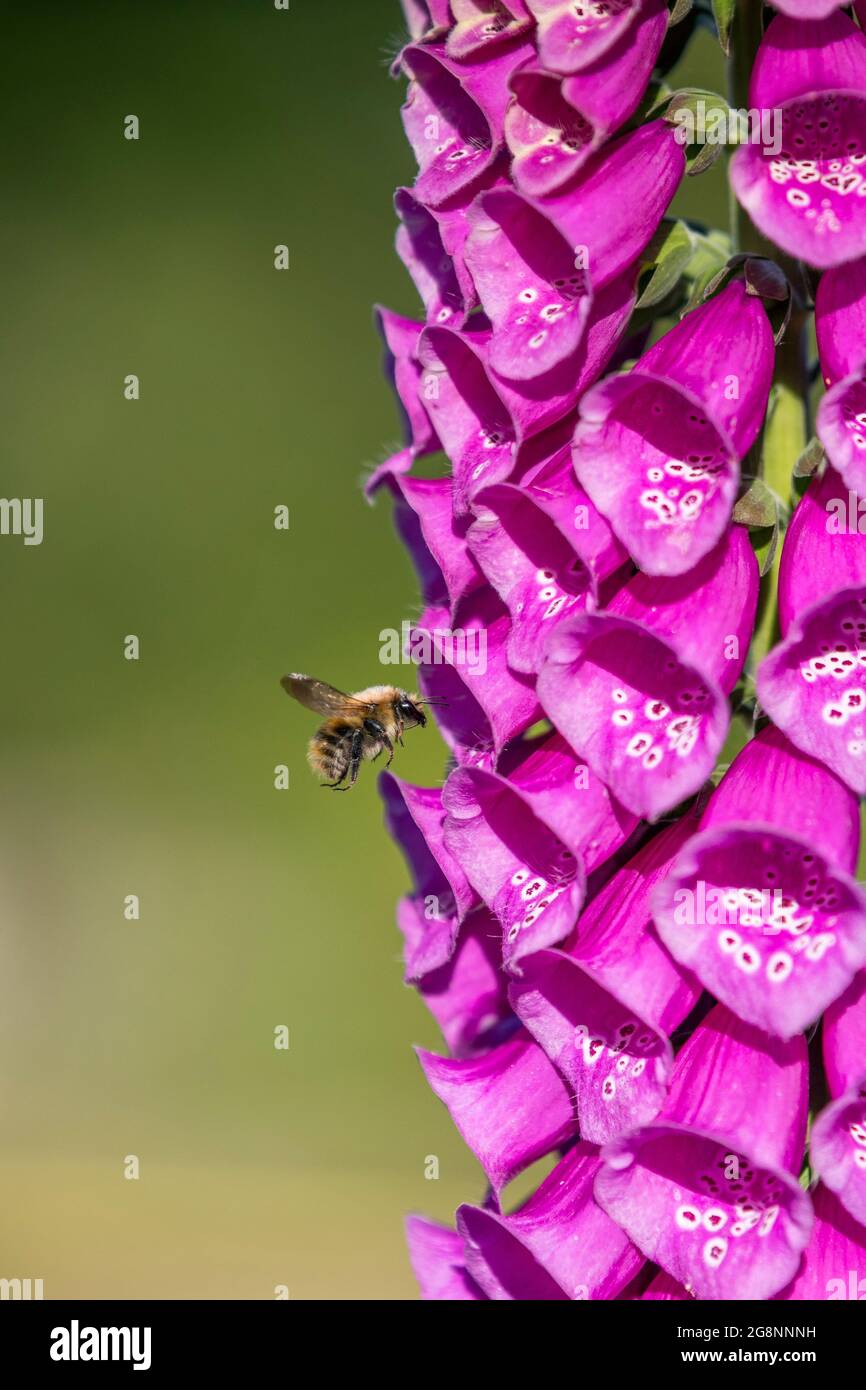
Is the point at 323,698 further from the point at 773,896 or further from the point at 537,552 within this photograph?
the point at 773,896

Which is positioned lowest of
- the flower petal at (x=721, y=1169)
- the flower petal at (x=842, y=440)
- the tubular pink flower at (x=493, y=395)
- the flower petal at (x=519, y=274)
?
the flower petal at (x=721, y=1169)

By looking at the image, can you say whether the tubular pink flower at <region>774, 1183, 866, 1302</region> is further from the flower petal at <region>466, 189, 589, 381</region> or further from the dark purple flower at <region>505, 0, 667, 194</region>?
the dark purple flower at <region>505, 0, 667, 194</region>

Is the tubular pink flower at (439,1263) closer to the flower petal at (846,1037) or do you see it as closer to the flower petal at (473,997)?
the flower petal at (473,997)

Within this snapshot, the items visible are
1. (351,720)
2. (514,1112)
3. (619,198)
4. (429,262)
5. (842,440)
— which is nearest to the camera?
(842,440)

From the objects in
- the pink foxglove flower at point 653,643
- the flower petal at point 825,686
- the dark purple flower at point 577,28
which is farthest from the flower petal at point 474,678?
the dark purple flower at point 577,28

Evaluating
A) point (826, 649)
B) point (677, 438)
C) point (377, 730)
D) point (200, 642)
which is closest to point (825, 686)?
point (826, 649)

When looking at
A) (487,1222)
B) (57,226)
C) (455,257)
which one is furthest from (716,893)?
(57,226)
